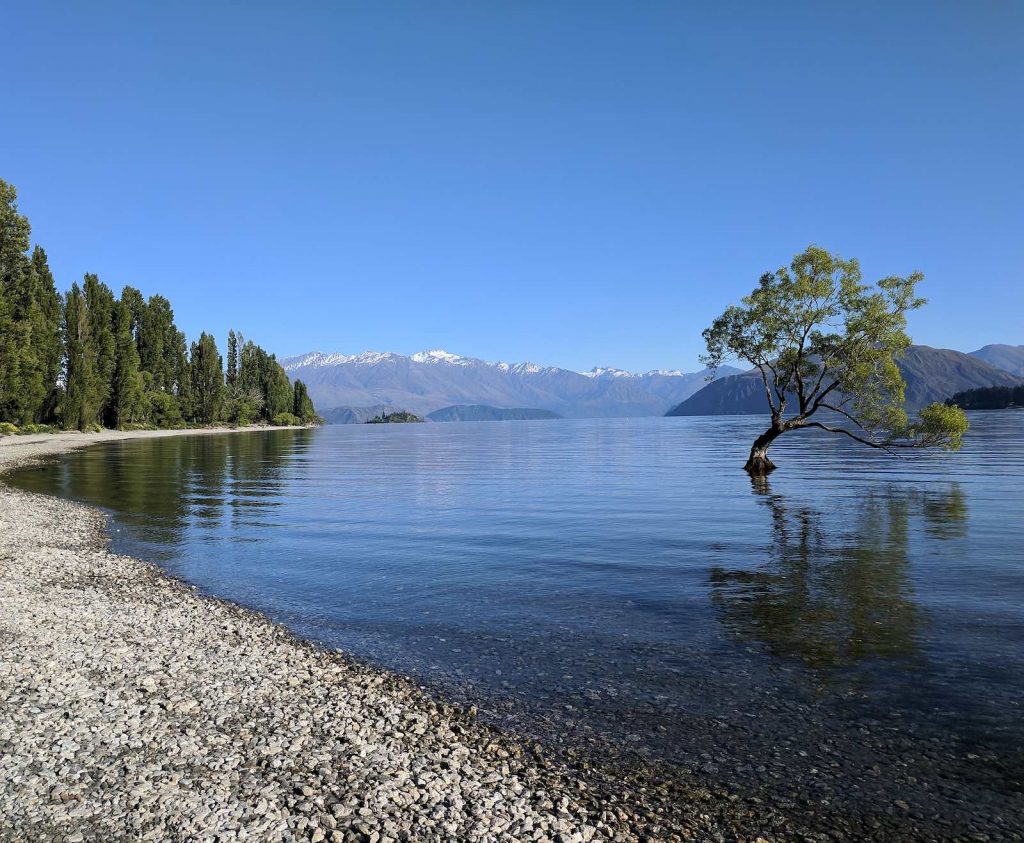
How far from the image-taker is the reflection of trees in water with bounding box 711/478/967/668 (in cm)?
1678

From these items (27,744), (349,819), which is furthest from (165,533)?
(349,819)

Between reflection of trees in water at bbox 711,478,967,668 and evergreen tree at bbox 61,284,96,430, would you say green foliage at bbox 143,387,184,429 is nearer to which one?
evergreen tree at bbox 61,284,96,430

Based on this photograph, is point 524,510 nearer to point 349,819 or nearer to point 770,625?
point 770,625

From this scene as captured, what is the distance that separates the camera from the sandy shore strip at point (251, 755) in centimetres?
878

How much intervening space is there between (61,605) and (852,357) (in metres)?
55.3

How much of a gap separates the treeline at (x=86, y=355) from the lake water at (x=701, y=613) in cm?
6115

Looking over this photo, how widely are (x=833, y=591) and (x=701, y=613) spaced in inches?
222

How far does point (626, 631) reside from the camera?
18016 mm

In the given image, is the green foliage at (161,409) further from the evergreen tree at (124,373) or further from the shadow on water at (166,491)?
the shadow on water at (166,491)

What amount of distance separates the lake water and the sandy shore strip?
5.15 ft

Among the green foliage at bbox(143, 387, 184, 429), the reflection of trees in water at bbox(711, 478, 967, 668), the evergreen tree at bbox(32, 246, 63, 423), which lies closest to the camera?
the reflection of trees in water at bbox(711, 478, 967, 668)

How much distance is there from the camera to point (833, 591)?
862 inches

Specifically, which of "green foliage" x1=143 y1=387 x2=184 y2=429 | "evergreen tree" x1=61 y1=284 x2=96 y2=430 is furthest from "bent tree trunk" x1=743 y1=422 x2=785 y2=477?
"green foliage" x1=143 y1=387 x2=184 y2=429

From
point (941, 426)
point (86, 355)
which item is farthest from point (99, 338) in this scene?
point (941, 426)
